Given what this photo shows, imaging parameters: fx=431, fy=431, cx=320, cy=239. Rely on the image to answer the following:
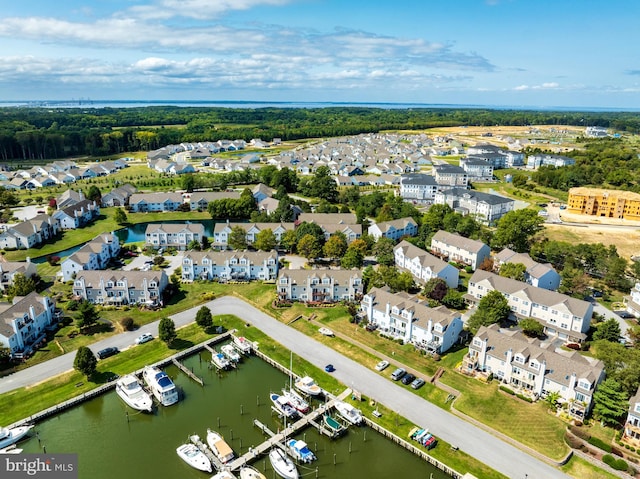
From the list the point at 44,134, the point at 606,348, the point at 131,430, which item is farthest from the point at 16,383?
the point at 44,134

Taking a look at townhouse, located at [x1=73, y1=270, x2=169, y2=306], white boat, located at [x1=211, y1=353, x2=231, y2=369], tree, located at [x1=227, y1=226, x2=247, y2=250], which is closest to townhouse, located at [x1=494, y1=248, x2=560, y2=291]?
white boat, located at [x1=211, y1=353, x2=231, y2=369]

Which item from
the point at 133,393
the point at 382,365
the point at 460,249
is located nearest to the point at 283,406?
the point at 382,365

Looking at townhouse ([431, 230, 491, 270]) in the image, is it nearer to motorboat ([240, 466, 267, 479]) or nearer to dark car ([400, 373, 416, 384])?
dark car ([400, 373, 416, 384])

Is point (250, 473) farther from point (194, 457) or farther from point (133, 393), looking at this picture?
point (133, 393)

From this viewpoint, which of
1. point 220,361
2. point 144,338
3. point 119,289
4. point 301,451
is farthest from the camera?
point 119,289

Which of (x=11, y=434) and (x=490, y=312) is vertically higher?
(x=490, y=312)

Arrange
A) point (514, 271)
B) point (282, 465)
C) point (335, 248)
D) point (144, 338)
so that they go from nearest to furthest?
point (282, 465)
point (144, 338)
point (514, 271)
point (335, 248)

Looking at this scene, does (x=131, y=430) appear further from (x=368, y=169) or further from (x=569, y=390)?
(x=368, y=169)
